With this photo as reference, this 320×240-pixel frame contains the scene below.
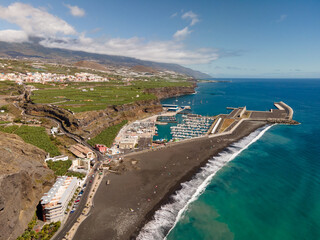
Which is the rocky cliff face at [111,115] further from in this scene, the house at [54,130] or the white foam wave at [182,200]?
the white foam wave at [182,200]

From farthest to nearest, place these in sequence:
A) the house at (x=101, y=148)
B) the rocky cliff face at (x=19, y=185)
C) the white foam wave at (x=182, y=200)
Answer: the house at (x=101, y=148), the white foam wave at (x=182, y=200), the rocky cliff face at (x=19, y=185)

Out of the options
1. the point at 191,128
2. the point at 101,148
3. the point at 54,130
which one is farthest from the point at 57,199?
the point at 191,128

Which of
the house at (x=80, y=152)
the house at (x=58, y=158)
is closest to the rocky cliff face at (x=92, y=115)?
the house at (x=80, y=152)

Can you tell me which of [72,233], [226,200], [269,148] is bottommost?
[72,233]

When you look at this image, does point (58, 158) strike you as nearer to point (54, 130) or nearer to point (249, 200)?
point (54, 130)

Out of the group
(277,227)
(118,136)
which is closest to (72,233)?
(277,227)

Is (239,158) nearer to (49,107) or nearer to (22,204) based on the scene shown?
(22,204)
